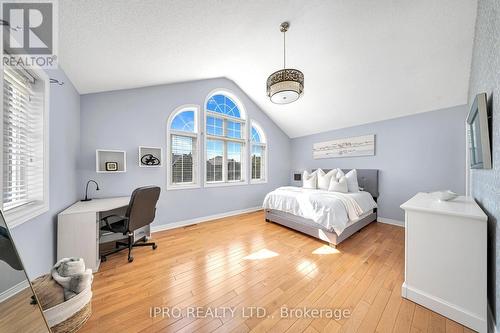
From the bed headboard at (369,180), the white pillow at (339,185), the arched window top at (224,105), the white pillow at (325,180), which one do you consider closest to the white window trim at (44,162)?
the arched window top at (224,105)

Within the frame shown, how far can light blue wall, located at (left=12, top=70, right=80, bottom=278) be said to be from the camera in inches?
55.9

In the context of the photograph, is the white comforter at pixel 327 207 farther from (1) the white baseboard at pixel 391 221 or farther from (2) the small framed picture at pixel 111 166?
(2) the small framed picture at pixel 111 166

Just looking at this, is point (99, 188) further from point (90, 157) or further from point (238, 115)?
point (238, 115)

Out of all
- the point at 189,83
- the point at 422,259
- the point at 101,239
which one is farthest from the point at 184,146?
the point at 422,259

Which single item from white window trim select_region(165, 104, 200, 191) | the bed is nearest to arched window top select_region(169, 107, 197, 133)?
white window trim select_region(165, 104, 200, 191)

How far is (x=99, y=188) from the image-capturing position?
9.05 ft

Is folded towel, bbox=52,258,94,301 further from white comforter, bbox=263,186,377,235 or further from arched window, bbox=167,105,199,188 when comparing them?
white comforter, bbox=263,186,377,235

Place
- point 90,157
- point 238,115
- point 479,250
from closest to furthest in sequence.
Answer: point 479,250
point 90,157
point 238,115

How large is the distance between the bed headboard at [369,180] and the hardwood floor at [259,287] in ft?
4.40

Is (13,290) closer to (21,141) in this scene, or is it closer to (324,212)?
(21,141)

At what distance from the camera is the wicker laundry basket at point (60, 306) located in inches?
39.1

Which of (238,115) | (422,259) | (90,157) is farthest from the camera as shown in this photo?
(238,115)

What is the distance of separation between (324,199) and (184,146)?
3.02 meters

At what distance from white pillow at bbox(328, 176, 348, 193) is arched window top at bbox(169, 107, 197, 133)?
3285 mm
